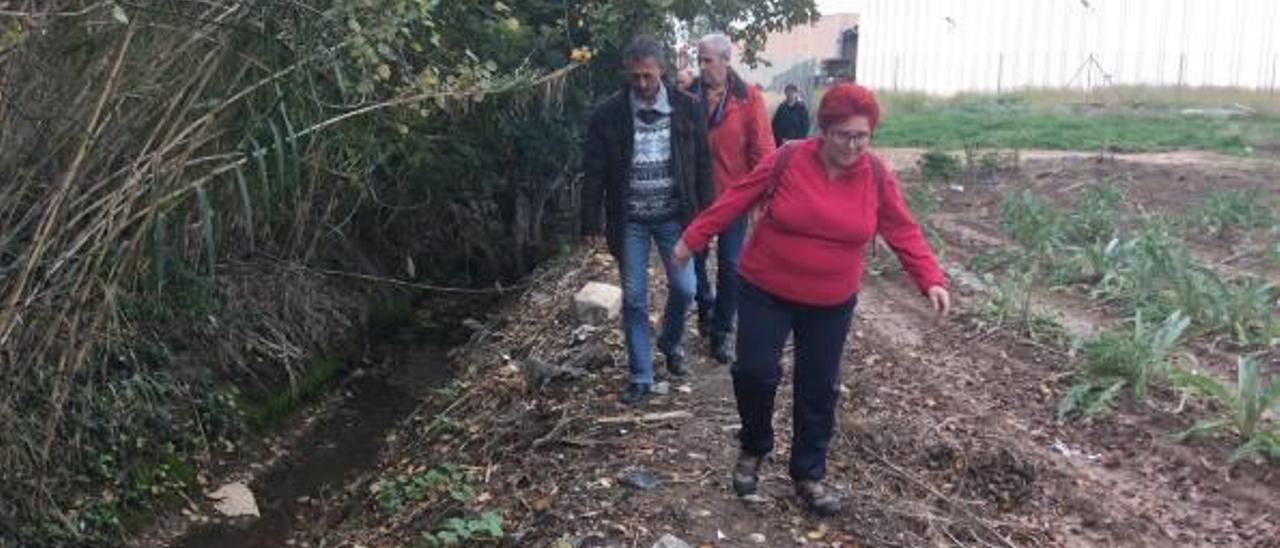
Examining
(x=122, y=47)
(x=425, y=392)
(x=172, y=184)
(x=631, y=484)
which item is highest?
(x=122, y=47)

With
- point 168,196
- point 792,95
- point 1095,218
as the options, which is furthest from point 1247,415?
point 792,95

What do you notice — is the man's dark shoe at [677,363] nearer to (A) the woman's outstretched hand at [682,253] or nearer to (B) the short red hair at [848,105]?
(A) the woman's outstretched hand at [682,253]

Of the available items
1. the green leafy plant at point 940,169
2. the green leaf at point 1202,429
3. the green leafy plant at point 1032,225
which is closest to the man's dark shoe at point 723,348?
the green leaf at point 1202,429

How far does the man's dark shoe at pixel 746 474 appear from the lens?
4598 millimetres

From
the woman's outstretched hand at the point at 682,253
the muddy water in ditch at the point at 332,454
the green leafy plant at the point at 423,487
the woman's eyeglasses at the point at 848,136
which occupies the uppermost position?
the woman's eyeglasses at the point at 848,136

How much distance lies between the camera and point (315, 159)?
6496 mm

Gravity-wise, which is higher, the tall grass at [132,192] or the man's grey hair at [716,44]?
the man's grey hair at [716,44]

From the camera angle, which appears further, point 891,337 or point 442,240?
point 442,240

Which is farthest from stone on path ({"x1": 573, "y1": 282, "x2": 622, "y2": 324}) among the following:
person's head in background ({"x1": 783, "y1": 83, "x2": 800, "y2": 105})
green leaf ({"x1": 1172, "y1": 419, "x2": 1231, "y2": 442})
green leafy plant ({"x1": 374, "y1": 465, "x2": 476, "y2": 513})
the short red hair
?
person's head in background ({"x1": 783, "y1": 83, "x2": 800, "y2": 105})

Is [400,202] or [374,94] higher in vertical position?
[374,94]

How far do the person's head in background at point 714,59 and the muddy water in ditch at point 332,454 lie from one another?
2.88m

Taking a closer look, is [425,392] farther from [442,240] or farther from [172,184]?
[172,184]

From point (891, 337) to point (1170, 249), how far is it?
254 cm

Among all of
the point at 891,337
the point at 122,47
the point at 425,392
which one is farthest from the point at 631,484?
the point at 425,392
